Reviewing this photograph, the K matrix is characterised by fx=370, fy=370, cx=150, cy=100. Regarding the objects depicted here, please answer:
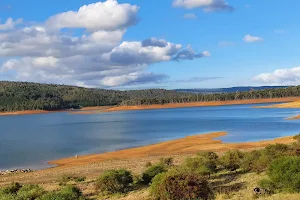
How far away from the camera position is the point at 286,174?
12562 mm

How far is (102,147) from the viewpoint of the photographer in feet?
146

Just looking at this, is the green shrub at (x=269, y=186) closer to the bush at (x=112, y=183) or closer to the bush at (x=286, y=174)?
the bush at (x=286, y=174)

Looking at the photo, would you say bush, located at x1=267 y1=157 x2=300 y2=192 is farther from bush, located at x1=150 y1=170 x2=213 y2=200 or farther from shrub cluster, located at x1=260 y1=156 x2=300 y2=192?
bush, located at x1=150 y1=170 x2=213 y2=200

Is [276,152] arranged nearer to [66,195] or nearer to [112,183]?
[112,183]

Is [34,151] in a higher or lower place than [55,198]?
lower

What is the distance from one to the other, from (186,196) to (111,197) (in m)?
4.12

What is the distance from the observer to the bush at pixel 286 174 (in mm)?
12133

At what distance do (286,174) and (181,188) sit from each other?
145 inches

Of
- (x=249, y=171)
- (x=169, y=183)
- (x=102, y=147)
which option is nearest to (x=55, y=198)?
(x=169, y=183)

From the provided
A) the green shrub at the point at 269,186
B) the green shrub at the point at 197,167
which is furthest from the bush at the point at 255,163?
the green shrub at the point at 269,186

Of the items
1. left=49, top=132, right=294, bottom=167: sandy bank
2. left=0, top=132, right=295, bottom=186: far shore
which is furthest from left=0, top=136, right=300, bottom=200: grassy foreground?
left=49, top=132, right=294, bottom=167: sandy bank

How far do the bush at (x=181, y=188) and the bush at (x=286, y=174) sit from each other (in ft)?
7.81

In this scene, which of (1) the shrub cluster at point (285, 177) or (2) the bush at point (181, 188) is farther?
(1) the shrub cluster at point (285, 177)

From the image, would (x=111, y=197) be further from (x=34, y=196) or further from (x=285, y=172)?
(x=285, y=172)
